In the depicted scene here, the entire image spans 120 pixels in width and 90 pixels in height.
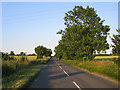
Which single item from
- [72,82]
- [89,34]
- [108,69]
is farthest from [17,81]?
[89,34]

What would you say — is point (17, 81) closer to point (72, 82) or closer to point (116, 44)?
point (72, 82)

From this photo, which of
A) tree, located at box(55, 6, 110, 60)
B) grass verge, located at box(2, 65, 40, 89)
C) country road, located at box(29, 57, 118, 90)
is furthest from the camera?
tree, located at box(55, 6, 110, 60)

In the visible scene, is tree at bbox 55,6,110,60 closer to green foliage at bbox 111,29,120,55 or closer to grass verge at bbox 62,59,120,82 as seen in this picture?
grass verge at bbox 62,59,120,82

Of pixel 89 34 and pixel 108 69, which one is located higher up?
pixel 89 34

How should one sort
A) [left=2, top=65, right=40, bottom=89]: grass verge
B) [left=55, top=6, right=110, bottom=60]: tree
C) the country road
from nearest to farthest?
the country road → [left=2, top=65, right=40, bottom=89]: grass verge → [left=55, top=6, right=110, bottom=60]: tree

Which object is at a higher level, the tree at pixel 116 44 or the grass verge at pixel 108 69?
the tree at pixel 116 44

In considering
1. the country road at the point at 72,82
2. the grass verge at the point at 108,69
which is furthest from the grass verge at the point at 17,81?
the grass verge at the point at 108,69

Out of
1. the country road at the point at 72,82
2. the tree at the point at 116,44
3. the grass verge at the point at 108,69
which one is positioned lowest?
the country road at the point at 72,82

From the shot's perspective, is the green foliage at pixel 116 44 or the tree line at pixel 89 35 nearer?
the green foliage at pixel 116 44

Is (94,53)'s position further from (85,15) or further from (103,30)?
(85,15)

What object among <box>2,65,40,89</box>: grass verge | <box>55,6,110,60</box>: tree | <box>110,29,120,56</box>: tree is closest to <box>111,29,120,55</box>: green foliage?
<box>110,29,120,56</box>: tree

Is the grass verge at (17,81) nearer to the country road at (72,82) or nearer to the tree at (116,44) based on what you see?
the country road at (72,82)

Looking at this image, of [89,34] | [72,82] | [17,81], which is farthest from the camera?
[89,34]

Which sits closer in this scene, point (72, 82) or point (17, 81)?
point (72, 82)
